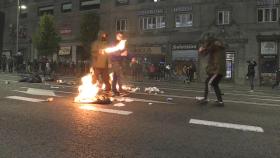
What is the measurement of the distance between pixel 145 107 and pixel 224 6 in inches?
1182

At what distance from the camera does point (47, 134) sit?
6465 millimetres

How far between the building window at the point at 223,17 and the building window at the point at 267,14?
283 cm

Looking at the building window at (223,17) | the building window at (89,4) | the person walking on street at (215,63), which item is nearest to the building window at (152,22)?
the building window at (223,17)

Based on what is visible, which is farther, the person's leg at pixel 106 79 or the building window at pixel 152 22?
the building window at pixel 152 22

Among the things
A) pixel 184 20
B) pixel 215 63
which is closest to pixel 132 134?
pixel 215 63

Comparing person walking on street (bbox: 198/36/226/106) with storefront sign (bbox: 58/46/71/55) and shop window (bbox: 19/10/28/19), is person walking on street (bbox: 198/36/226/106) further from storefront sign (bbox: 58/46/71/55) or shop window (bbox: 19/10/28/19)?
shop window (bbox: 19/10/28/19)

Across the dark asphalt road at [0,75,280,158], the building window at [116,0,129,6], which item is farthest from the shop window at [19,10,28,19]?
the dark asphalt road at [0,75,280,158]

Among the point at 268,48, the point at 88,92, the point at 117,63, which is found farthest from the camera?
the point at 268,48

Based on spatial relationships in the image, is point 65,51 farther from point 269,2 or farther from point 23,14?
point 269,2

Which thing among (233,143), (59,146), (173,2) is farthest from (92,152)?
(173,2)

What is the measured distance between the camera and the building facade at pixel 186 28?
36.4m

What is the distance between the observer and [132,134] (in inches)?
256

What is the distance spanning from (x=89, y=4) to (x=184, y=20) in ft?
44.6

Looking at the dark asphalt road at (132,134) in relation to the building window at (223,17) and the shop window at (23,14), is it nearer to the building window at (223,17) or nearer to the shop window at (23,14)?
the building window at (223,17)
